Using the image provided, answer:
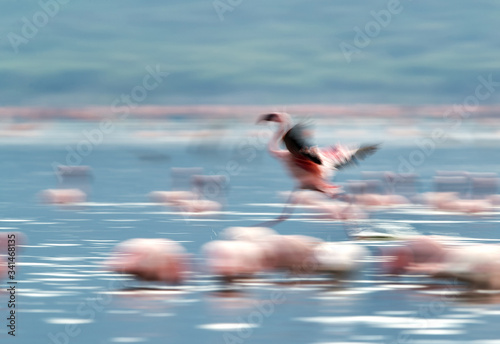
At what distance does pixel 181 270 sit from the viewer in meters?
12.7

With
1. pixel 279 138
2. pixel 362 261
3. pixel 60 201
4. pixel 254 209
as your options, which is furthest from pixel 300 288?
pixel 60 201

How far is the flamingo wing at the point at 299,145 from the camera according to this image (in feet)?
50.9

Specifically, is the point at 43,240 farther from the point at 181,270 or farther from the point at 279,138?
the point at 181,270

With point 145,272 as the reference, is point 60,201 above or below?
above

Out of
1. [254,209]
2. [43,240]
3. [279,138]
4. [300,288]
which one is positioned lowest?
[300,288]

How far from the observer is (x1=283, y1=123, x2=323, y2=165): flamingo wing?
1551 centimetres

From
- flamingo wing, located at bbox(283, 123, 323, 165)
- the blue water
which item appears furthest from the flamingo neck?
the blue water

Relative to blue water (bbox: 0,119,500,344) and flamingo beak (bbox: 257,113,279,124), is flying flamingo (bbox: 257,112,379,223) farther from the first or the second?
blue water (bbox: 0,119,500,344)

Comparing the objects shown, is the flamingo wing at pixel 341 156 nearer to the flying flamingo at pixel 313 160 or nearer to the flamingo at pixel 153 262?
the flying flamingo at pixel 313 160

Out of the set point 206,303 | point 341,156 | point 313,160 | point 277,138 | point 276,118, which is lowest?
point 206,303

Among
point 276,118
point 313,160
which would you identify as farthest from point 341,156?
point 276,118

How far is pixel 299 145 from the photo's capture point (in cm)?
1562

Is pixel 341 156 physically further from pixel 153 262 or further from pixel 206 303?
pixel 206 303

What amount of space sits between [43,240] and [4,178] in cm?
1666
